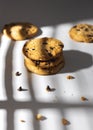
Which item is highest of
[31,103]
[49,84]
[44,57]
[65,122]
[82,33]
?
[82,33]

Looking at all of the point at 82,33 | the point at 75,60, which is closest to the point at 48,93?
the point at 75,60

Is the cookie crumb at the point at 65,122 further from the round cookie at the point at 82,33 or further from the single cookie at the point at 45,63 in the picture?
the round cookie at the point at 82,33

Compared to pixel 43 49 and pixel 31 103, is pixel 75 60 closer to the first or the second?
pixel 43 49

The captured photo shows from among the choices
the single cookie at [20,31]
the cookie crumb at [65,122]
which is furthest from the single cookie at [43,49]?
the cookie crumb at [65,122]

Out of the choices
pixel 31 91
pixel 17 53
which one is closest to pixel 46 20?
pixel 17 53

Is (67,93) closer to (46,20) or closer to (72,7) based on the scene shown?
(46,20)

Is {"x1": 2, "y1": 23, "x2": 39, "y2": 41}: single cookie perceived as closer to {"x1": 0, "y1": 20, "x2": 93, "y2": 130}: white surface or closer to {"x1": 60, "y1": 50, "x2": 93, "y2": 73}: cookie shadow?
{"x1": 0, "y1": 20, "x2": 93, "y2": 130}: white surface

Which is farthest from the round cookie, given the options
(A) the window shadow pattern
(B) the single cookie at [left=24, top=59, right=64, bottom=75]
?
(B) the single cookie at [left=24, top=59, right=64, bottom=75]
